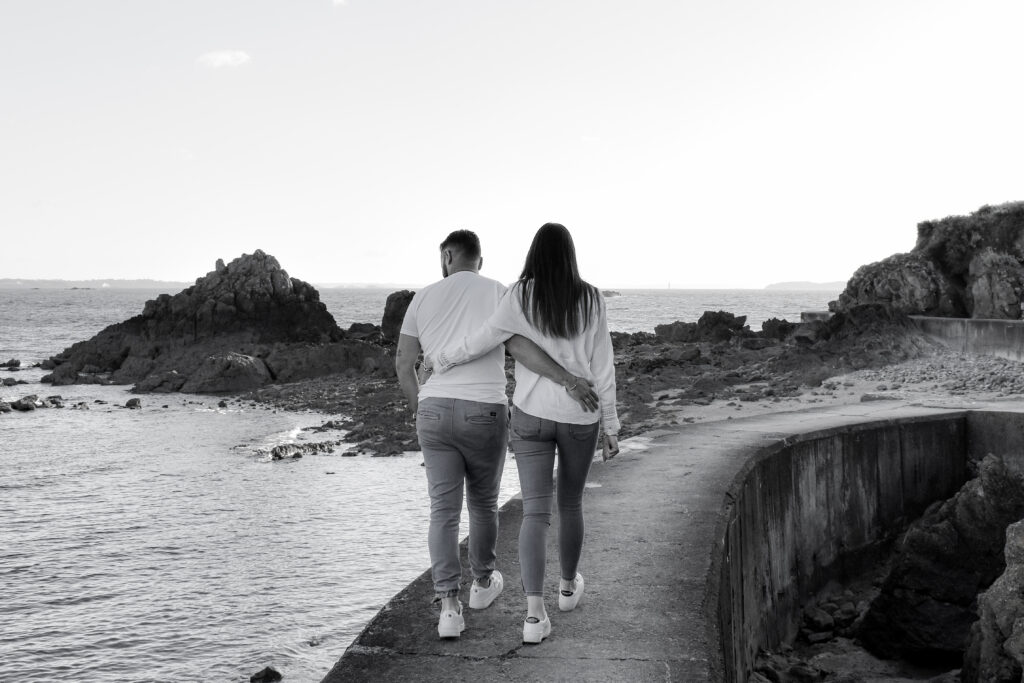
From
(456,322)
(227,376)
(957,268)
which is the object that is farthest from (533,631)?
(227,376)

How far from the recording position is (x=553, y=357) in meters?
3.84

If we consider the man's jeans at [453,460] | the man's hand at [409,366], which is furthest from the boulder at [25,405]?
the man's jeans at [453,460]

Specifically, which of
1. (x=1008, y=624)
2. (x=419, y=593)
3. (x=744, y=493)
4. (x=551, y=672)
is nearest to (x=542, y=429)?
(x=551, y=672)

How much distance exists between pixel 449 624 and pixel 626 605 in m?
0.96

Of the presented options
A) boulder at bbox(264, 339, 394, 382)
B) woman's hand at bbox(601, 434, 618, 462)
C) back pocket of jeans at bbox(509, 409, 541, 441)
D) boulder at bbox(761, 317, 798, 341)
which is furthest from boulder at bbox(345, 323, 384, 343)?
back pocket of jeans at bbox(509, 409, 541, 441)

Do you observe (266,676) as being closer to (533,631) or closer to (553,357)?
(533,631)

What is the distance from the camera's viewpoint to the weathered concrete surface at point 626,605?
3879mm

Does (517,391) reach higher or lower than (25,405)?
higher

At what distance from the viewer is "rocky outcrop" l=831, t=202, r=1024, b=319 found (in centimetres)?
2239

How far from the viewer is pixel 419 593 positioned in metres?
4.91

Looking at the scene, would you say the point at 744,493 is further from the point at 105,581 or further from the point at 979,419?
the point at 105,581

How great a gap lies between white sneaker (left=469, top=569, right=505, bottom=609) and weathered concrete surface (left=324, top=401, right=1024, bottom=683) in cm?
5

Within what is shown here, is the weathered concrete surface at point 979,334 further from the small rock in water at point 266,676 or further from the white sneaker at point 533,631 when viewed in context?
the white sneaker at point 533,631

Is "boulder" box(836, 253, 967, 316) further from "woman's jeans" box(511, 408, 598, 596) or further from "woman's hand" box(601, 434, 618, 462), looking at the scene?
"woman's jeans" box(511, 408, 598, 596)
